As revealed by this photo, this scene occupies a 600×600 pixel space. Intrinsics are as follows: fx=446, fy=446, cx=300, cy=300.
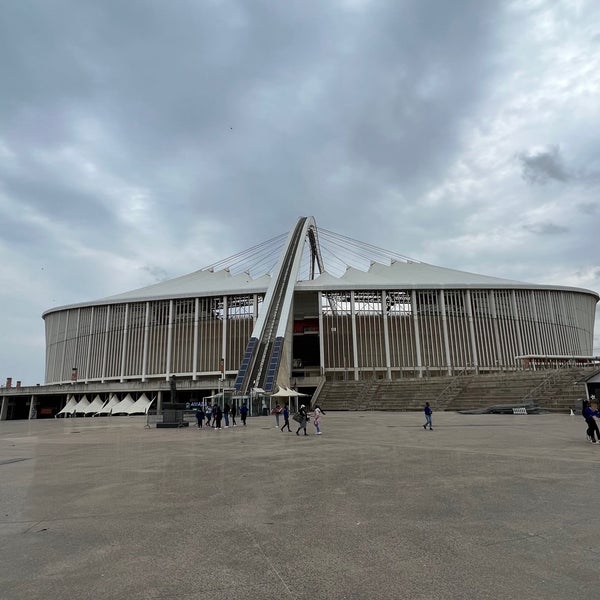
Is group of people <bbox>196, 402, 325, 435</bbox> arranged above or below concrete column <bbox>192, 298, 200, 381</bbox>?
below

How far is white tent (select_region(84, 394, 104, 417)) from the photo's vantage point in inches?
2019

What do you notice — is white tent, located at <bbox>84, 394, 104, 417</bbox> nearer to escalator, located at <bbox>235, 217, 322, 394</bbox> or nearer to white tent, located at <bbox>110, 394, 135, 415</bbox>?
white tent, located at <bbox>110, 394, 135, 415</bbox>

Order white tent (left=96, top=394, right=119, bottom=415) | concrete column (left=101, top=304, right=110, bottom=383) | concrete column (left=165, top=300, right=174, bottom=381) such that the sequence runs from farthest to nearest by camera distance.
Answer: concrete column (left=101, top=304, right=110, bottom=383) → concrete column (left=165, top=300, right=174, bottom=381) → white tent (left=96, top=394, right=119, bottom=415)

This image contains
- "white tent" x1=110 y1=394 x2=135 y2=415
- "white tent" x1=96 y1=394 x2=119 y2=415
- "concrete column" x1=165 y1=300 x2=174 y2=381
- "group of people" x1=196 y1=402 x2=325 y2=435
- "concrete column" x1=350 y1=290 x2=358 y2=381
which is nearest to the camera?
"group of people" x1=196 y1=402 x2=325 y2=435

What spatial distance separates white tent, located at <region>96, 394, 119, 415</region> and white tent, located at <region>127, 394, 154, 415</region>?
7.85 feet

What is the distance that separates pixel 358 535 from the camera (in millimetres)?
5250

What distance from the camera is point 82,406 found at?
174 feet

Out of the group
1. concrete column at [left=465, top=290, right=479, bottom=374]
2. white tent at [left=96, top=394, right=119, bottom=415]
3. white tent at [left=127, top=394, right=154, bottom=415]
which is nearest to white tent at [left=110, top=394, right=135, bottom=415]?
white tent at [left=127, top=394, right=154, bottom=415]

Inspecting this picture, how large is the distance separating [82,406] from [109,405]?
170 inches

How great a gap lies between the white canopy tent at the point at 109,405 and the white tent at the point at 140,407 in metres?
2.39

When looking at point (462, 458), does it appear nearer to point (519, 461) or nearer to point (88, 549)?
point (519, 461)

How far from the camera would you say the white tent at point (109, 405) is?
50.1 metres

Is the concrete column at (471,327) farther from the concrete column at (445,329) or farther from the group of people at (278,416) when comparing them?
the group of people at (278,416)

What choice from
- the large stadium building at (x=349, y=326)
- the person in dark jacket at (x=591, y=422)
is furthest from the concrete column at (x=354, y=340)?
the person in dark jacket at (x=591, y=422)
